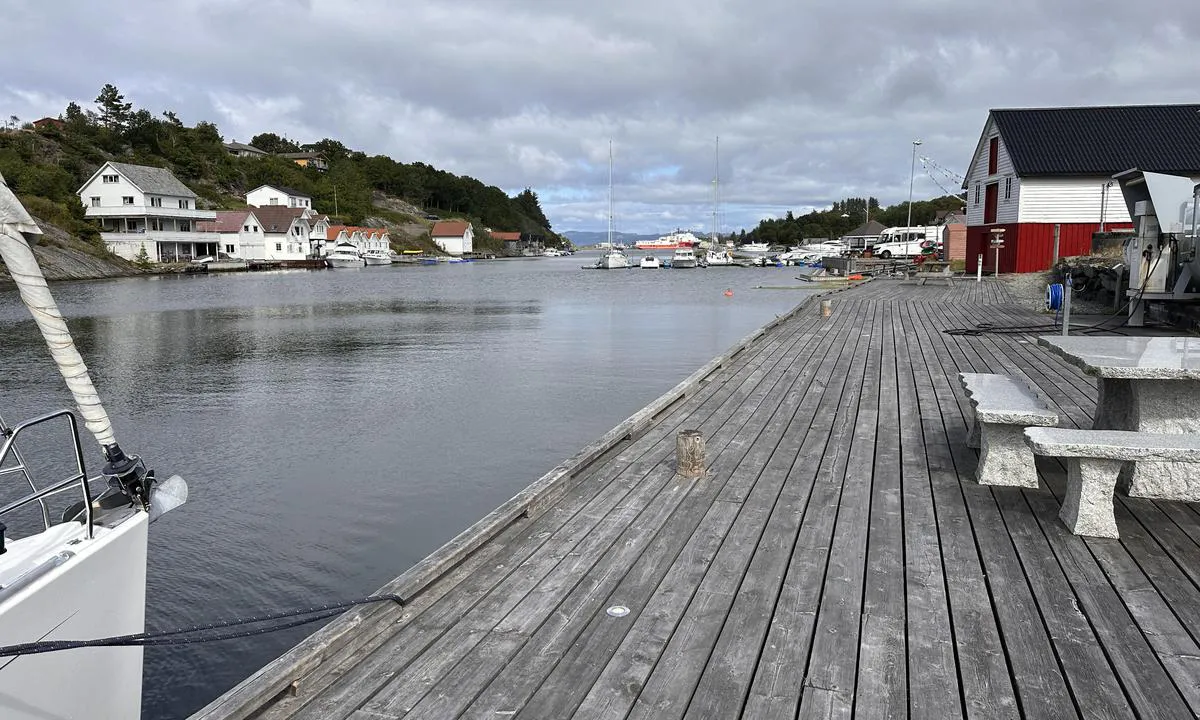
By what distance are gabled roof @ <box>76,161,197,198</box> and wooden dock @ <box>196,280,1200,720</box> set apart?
74.2 meters

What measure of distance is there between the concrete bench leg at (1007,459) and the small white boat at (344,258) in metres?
87.8

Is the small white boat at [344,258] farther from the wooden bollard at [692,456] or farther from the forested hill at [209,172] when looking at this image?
the wooden bollard at [692,456]

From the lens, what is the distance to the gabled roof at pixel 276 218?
81.9 metres

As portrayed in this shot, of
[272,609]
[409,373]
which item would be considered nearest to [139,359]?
[409,373]

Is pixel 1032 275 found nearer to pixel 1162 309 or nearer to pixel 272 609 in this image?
pixel 1162 309

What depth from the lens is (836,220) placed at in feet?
501

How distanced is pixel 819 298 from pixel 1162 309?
9.54 metres

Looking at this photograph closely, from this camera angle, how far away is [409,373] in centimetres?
1586

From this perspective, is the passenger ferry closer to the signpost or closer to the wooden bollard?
the signpost

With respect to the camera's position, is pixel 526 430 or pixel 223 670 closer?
pixel 223 670

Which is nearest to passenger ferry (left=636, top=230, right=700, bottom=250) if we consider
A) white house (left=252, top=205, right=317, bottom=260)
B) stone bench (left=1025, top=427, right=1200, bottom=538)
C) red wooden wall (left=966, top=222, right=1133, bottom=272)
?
white house (left=252, top=205, right=317, bottom=260)

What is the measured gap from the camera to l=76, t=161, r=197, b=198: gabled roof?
2638 inches

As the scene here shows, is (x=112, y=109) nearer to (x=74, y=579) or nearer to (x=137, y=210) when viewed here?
(x=137, y=210)

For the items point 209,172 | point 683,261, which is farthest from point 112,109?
point 683,261
